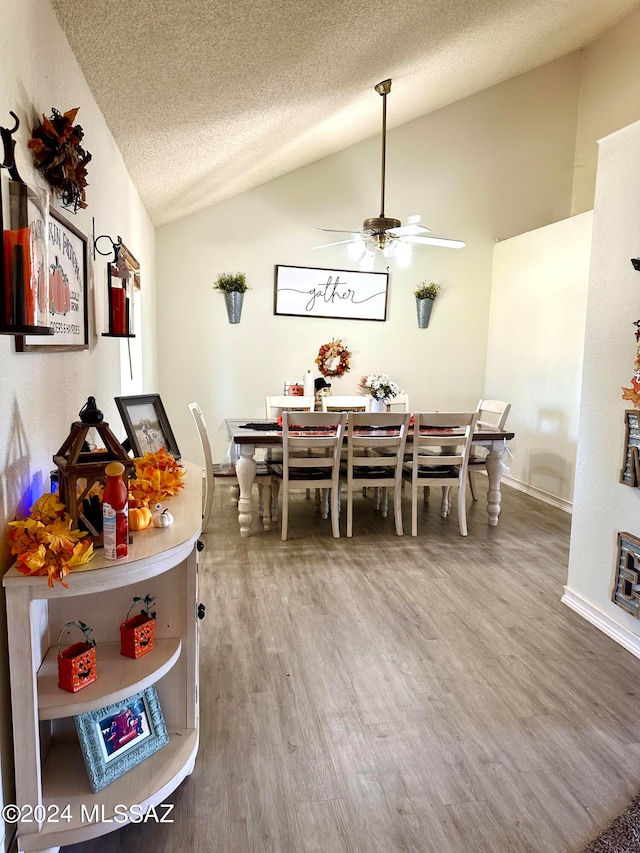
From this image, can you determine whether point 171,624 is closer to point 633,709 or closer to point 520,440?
point 633,709

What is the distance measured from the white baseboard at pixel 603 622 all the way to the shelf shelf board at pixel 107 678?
2141 mm

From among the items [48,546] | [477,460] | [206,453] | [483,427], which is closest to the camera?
[48,546]

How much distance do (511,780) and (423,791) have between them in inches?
11.8

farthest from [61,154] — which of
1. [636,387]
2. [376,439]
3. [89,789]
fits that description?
[376,439]

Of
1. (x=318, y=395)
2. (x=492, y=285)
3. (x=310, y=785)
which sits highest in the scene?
(x=492, y=285)

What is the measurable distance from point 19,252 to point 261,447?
2.89 metres

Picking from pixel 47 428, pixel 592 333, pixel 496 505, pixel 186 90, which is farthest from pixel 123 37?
pixel 496 505

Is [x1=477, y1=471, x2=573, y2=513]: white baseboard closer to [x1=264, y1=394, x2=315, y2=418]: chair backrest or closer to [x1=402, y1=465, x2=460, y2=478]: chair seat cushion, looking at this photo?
[x1=402, y1=465, x2=460, y2=478]: chair seat cushion

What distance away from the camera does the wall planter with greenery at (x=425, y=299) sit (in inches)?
233

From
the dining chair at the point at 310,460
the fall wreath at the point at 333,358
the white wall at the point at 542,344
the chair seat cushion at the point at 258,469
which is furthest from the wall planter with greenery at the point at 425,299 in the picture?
the chair seat cushion at the point at 258,469

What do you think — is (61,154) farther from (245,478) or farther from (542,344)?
(542,344)

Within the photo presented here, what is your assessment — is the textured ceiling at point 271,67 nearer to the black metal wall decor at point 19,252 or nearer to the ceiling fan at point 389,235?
the ceiling fan at point 389,235

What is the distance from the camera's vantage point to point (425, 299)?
233 inches

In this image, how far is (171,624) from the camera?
1.73m
